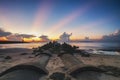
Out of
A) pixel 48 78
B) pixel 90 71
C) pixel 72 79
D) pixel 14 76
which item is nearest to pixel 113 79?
pixel 90 71

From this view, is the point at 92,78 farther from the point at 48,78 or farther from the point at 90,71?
the point at 48,78

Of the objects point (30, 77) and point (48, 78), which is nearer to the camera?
point (30, 77)

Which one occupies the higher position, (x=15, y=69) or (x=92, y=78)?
(x=15, y=69)

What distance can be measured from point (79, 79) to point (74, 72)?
1003 millimetres

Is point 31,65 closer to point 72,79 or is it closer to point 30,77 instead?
point 30,77

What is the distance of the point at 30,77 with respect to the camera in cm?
593

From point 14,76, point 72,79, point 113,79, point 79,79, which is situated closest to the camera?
point 14,76

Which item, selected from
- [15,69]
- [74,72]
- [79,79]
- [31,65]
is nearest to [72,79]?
[74,72]

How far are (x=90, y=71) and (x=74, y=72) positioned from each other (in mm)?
1009

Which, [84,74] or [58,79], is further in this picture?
[58,79]

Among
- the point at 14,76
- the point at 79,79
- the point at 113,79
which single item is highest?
the point at 14,76

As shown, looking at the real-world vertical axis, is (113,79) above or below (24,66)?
below

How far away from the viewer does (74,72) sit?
24.4 feet

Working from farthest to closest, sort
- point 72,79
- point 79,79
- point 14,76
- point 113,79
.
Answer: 1. point 113,79
2. point 72,79
3. point 79,79
4. point 14,76
